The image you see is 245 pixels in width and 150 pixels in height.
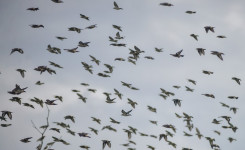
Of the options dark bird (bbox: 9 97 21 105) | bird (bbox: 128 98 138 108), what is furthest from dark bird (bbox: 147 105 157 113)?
dark bird (bbox: 9 97 21 105)

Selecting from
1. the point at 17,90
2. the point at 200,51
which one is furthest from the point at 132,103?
the point at 17,90

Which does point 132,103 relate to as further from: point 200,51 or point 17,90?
point 17,90

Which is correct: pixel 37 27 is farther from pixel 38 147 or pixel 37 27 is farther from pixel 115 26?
pixel 38 147

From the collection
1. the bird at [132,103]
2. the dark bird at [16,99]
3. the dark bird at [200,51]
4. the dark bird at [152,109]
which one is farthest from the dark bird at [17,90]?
the dark bird at [200,51]

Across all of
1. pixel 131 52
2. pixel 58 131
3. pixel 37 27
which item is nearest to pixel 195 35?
pixel 131 52

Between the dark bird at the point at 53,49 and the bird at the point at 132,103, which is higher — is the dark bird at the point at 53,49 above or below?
above

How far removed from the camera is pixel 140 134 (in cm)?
3209

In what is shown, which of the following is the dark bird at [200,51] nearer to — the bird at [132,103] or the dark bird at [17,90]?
the bird at [132,103]

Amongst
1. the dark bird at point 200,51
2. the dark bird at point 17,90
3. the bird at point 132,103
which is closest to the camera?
the dark bird at point 17,90

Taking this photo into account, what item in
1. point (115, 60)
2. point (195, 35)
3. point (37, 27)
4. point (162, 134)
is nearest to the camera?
point (37, 27)

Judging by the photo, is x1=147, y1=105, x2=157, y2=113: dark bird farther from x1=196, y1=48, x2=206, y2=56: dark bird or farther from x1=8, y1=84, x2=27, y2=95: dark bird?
x1=8, y1=84, x2=27, y2=95: dark bird

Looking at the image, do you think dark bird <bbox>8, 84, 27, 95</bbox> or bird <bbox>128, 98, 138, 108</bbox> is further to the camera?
bird <bbox>128, 98, 138, 108</bbox>

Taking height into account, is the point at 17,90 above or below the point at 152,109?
above

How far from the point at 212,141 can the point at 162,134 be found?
6.04 m
